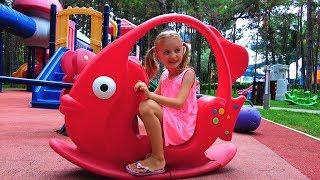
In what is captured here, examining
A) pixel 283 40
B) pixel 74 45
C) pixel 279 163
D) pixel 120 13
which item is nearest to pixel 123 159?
pixel 279 163

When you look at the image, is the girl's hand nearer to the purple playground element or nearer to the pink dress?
the pink dress

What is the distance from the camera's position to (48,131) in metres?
6.03

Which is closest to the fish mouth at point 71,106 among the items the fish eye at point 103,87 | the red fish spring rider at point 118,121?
the red fish spring rider at point 118,121

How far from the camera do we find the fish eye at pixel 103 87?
10.0ft

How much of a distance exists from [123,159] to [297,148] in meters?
3.18

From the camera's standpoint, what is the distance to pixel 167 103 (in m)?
3.12

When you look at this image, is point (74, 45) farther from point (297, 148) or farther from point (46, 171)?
point (46, 171)

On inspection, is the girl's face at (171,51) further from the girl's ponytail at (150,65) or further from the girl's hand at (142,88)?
the girl's hand at (142,88)

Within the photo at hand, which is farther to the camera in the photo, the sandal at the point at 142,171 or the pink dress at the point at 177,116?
the pink dress at the point at 177,116

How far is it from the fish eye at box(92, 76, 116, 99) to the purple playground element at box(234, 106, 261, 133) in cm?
419

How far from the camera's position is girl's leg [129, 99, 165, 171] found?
10.1 feet

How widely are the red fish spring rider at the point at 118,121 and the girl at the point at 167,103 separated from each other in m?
0.08

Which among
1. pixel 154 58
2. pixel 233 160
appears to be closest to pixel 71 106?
pixel 154 58

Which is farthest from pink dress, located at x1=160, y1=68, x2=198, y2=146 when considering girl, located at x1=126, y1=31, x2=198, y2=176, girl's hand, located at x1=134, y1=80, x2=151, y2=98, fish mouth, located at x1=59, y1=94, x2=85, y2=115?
fish mouth, located at x1=59, y1=94, x2=85, y2=115
